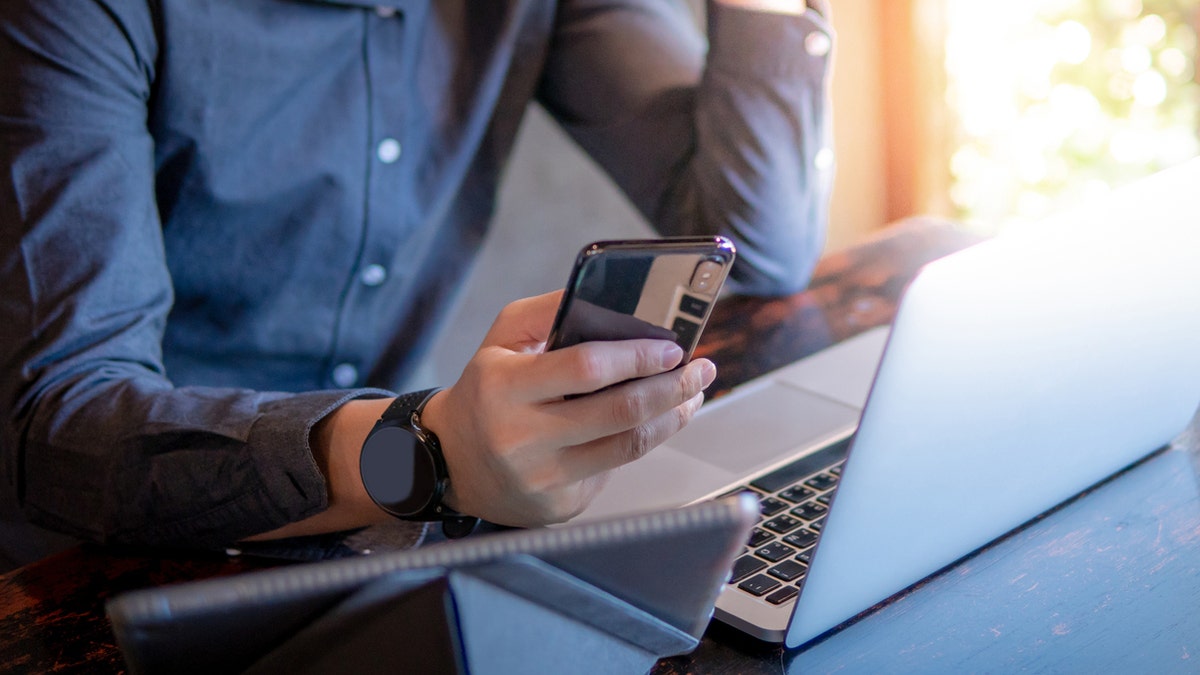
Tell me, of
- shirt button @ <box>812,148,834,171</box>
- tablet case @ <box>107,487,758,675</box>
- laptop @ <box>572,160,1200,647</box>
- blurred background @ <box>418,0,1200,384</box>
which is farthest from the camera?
blurred background @ <box>418,0,1200,384</box>

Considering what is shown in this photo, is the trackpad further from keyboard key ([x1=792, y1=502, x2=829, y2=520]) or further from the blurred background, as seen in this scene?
the blurred background

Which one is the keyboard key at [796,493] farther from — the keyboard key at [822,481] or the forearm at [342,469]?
the forearm at [342,469]

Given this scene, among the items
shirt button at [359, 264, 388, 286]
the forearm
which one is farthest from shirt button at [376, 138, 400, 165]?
the forearm

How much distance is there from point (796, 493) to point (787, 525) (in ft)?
0.17

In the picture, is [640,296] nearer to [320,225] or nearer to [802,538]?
[802,538]

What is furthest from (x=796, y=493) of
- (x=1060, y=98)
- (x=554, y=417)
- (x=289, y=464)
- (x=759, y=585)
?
(x=1060, y=98)

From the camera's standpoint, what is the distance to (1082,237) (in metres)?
0.56

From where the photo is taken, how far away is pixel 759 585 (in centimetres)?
61

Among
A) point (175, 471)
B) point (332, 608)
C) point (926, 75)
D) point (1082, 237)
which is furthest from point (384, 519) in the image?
point (926, 75)

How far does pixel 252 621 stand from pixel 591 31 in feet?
3.59

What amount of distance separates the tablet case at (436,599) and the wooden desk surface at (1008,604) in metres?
0.16

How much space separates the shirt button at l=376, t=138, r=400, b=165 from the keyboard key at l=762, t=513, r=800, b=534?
2.13ft

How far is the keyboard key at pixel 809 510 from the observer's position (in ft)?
2.28

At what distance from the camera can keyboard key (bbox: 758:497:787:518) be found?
0.71 metres
